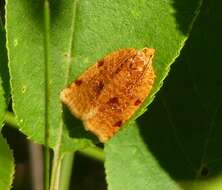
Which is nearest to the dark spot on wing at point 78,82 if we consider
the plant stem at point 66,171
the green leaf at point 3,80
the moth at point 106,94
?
the moth at point 106,94

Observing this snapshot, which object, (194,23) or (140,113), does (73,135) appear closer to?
(140,113)

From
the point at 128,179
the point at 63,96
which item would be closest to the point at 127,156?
the point at 128,179

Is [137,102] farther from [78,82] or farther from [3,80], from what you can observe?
[3,80]

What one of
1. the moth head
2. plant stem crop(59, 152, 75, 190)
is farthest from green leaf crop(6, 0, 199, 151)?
plant stem crop(59, 152, 75, 190)

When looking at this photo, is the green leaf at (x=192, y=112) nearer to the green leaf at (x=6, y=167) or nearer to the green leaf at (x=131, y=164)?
the green leaf at (x=131, y=164)

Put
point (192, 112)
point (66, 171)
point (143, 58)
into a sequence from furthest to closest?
point (66, 171)
point (192, 112)
point (143, 58)

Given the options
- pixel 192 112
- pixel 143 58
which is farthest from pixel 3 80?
pixel 192 112

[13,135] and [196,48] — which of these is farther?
[13,135]
